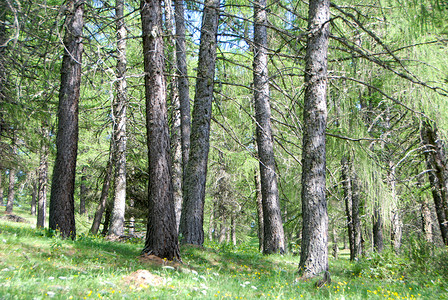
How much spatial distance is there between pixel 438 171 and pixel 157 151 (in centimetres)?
728

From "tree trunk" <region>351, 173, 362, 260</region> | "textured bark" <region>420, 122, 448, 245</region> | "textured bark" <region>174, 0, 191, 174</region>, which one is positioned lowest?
"tree trunk" <region>351, 173, 362, 260</region>

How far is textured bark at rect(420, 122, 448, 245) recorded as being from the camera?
849 centimetres

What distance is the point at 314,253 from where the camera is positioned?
19.4 feet

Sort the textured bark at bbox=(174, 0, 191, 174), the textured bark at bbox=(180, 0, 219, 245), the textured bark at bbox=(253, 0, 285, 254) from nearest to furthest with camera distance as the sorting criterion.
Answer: the textured bark at bbox=(180, 0, 219, 245), the textured bark at bbox=(253, 0, 285, 254), the textured bark at bbox=(174, 0, 191, 174)

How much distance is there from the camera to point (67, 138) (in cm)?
796

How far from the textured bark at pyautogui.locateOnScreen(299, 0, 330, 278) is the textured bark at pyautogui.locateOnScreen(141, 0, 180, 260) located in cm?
242

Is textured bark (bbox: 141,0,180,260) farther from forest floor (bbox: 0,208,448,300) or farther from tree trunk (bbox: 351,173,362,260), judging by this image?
tree trunk (bbox: 351,173,362,260)

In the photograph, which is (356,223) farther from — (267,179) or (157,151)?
(157,151)

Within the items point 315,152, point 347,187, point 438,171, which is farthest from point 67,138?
point 347,187

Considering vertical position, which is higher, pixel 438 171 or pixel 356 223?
pixel 438 171

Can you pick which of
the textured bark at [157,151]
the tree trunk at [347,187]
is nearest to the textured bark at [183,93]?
the textured bark at [157,151]

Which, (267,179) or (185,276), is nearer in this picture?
(185,276)

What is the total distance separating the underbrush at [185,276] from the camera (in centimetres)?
370

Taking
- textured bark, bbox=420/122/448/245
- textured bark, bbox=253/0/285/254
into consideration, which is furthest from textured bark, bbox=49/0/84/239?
textured bark, bbox=420/122/448/245
